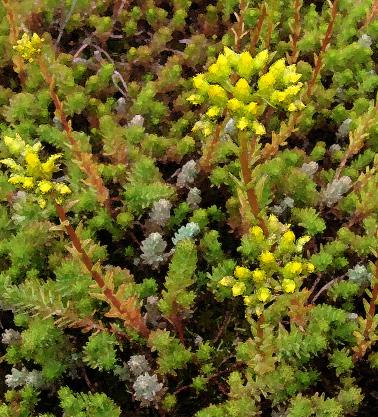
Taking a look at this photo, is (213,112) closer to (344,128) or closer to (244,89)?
(244,89)

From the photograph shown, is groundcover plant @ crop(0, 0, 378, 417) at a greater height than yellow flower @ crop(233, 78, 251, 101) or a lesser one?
lesser

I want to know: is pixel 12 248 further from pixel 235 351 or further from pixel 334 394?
pixel 334 394

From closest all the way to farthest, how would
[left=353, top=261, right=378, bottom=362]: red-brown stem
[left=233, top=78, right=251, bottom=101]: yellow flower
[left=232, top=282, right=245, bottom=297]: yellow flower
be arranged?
[left=233, top=78, right=251, bottom=101]: yellow flower, [left=232, top=282, right=245, bottom=297]: yellow flower, [left=353, top=261, right=378, bottom=362]: red-brown stem

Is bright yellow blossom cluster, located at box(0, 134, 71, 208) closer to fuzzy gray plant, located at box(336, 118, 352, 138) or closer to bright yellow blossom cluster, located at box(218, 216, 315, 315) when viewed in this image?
bright yellow blossom cluster, located at box(218, 216, 315, 315)

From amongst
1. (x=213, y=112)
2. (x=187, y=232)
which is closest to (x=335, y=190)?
(x=187, y=232)

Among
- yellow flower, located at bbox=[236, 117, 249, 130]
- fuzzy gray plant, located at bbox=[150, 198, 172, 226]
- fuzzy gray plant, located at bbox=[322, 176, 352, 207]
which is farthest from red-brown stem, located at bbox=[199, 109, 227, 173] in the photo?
yellow flower, located at bbox=[236, 117, 249, 130]

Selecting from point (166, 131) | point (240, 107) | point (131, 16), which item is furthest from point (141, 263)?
→ point (131, 16)

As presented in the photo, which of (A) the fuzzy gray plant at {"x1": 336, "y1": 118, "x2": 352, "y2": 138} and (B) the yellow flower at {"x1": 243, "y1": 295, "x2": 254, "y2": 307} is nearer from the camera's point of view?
(B) the yellow flower at {"x1": 243, "y1": 295, "x2": 254, "y2": 307}
